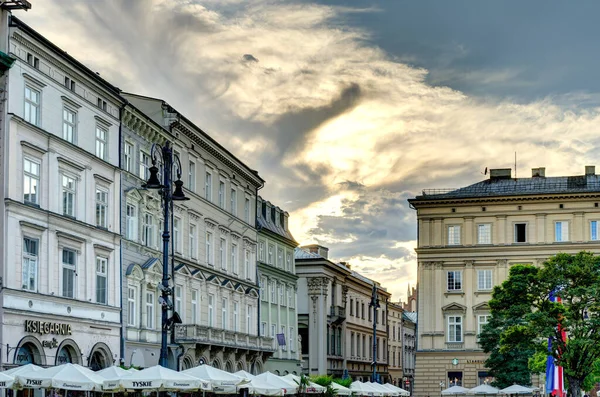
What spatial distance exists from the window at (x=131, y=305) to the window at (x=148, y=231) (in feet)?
9.97

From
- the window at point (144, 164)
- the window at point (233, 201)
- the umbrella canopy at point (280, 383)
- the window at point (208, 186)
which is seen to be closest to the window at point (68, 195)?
the window at point (144, 164)

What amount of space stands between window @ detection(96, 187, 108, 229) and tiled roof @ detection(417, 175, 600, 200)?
50771 millimetres

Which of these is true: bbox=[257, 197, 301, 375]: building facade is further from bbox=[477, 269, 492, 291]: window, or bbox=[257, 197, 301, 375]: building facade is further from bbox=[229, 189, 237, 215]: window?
bbox=[477, 269, 492, 291]: window

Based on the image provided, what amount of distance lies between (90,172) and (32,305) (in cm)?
817

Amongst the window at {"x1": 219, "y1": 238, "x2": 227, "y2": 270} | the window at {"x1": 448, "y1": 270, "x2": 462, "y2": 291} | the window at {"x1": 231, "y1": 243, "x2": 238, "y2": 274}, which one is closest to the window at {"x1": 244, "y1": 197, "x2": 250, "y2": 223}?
the window at {"x1": 231, "y1": 243, "x2": 238, "y2": 274}

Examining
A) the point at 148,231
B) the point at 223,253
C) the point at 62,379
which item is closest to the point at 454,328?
the point at 223,253

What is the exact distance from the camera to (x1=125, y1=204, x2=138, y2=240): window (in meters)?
50.5

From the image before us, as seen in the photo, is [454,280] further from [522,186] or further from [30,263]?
[30,263]

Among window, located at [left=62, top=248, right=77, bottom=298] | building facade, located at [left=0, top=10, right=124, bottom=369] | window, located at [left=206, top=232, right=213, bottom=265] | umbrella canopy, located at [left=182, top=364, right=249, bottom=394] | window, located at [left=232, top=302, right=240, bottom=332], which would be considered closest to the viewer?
umbrella canopy, located at [left=182, top=364, right=249, bottom=394]

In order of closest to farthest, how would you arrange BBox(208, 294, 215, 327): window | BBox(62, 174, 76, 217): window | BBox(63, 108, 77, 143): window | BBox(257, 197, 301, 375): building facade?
BBox(62, 174, 76, 217): window → BBox(63, 108, 77, 143): window → BBox(208, 294, 215, 327): window → BBox(257, 197, 301, 375): building facade

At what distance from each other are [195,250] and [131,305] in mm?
10712

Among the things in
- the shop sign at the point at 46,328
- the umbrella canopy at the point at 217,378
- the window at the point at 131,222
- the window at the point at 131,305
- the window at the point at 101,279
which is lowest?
the umbrella canopy at the point at 217,378

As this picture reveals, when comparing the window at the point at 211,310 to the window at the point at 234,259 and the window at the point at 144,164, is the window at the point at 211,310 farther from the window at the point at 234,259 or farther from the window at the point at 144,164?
the window at the point at 144,164

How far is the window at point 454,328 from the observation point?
3656 inches
